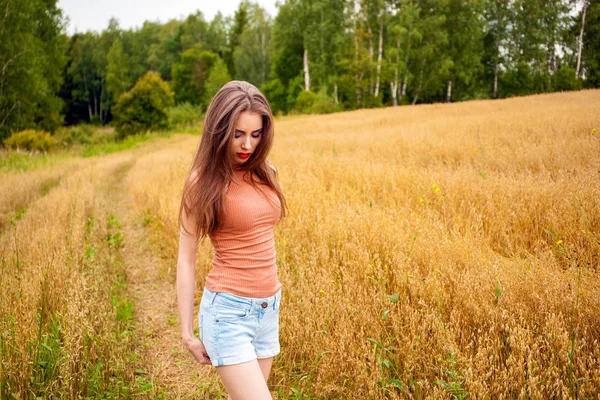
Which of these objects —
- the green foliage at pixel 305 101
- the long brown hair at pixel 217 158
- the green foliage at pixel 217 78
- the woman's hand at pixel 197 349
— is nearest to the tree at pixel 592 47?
the green foliage at pixel 305 101

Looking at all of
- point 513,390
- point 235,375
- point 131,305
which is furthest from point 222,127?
point 131,305

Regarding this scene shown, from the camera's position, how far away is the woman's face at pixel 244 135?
1.69 meters

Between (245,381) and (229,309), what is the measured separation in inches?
11.8

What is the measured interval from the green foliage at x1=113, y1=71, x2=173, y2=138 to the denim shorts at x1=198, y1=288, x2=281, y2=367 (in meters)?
32.5

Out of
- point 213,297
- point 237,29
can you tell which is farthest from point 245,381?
point 237,29

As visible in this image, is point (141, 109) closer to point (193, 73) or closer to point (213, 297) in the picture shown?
point (193, 73)

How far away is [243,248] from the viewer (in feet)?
5.60

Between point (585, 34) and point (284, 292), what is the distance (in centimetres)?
4359

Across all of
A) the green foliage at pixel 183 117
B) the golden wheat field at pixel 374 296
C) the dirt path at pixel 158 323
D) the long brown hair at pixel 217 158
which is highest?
the green foliage at pixel 183 117

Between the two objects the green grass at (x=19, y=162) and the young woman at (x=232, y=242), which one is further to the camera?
the green grass at (x=19, y=162)

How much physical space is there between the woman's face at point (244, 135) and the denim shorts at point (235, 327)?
0.66 metres

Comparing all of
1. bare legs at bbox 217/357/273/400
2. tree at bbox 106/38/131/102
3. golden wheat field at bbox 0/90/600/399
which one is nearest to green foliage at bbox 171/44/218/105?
tree at bbox 106/38/131/102

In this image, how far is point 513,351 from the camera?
6.89 ft

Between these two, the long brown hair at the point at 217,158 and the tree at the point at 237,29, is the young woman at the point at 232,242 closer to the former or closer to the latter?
the long brown hair at the point at 217,158
